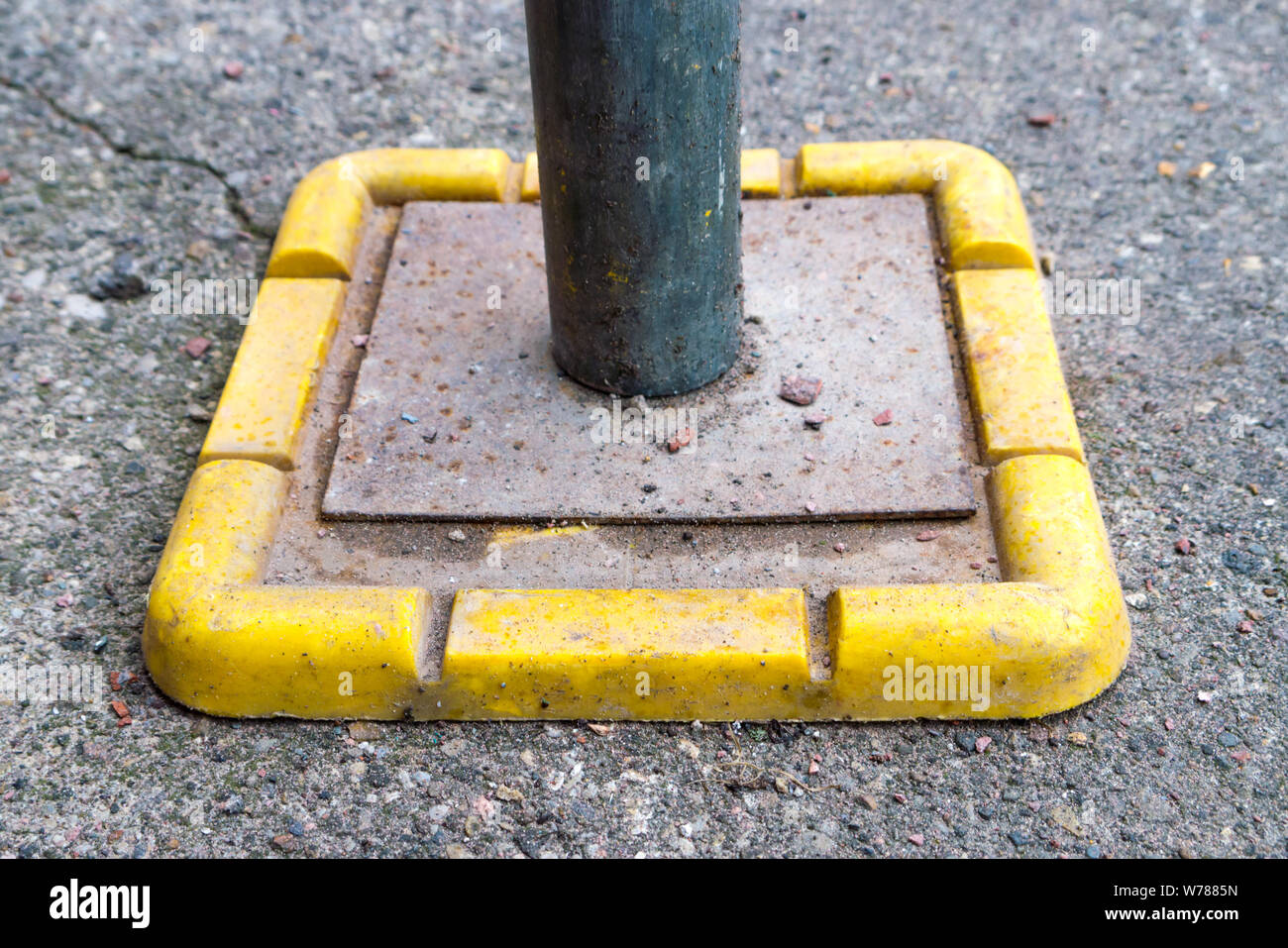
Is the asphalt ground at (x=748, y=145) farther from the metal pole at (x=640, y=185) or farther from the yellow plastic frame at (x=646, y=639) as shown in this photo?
the metal pole at (x=640, y=185)

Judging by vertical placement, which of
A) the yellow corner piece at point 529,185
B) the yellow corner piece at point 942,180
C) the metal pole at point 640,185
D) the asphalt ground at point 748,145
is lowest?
the asphalt ground at point 748,145

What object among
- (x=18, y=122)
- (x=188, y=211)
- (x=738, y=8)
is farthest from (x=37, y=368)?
(x=738, y=8)

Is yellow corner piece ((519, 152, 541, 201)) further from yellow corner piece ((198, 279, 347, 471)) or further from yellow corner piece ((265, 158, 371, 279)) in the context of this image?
yellow corner piece ((198, 279, 347, 471))

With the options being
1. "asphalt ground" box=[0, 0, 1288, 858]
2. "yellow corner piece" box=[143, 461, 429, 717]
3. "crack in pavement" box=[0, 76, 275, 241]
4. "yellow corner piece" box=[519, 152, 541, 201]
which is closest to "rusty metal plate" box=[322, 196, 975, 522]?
"yellow corner piece" box=[519, 152, 541, 201]

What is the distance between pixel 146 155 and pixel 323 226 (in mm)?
1105

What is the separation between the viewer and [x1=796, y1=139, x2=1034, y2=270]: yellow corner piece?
3.14 meters

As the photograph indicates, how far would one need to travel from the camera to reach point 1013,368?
277 centimetres

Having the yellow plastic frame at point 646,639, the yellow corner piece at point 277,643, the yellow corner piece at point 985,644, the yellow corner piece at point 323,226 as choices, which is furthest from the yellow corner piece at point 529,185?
the yellow corner piece at point 985,644

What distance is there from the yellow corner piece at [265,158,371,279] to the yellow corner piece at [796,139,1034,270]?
126 cm

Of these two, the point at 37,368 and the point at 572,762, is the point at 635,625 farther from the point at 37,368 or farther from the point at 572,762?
the point at 37,368

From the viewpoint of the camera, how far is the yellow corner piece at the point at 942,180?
3139 mm

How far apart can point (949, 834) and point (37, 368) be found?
8.42ft

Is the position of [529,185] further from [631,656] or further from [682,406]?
Answer: [631,656]

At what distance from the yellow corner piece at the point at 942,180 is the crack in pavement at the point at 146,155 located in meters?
1.69
